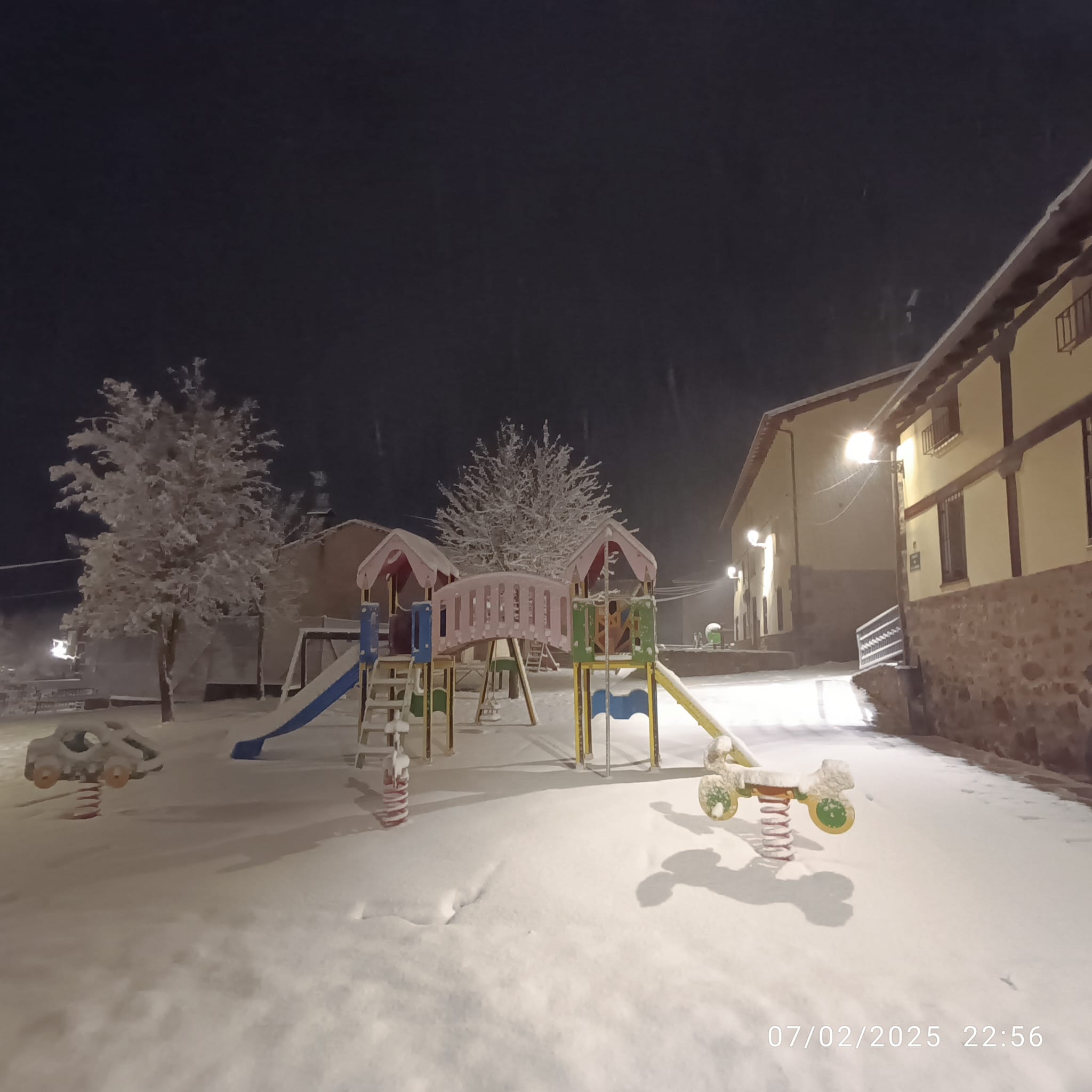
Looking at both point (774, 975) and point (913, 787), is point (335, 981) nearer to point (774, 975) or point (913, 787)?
point (774, 975)

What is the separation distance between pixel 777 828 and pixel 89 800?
23.8 feet

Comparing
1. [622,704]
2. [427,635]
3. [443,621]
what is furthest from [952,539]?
[427,635]

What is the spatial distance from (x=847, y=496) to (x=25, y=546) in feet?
147

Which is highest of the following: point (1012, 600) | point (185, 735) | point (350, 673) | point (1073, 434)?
point (1073, 434)

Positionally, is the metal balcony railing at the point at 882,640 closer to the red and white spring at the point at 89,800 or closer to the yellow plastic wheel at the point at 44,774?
the red and white spring at the point at 89,800

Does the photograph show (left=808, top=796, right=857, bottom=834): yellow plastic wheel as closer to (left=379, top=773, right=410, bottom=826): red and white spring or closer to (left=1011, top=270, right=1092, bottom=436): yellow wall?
(left=379, top=773, right=410, bottom=826): red and white spring

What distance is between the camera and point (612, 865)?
18.4 ft

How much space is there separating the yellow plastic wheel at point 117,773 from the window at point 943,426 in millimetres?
12506

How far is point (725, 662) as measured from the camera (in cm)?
2228

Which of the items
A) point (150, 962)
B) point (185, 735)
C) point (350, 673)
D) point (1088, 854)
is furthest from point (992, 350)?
point (185, 735)

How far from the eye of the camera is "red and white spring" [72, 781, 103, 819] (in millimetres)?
7887

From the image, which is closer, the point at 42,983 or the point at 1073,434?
the point at 42,983

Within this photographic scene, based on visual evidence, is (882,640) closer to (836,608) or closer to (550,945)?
(836,608)

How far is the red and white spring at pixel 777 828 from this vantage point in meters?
5.45
